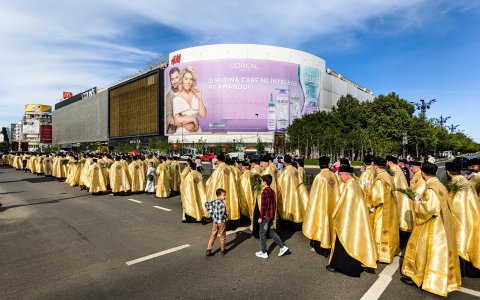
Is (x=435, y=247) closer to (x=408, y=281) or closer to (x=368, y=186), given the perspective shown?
(x=408, y=281)

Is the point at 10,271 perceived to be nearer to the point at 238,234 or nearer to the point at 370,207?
the point at 238,234

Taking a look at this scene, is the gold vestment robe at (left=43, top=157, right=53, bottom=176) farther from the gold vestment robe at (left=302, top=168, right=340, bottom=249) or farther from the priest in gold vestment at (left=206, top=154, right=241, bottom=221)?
the gold vestment robe at (left=302, top=168, right=340, bottom=249)

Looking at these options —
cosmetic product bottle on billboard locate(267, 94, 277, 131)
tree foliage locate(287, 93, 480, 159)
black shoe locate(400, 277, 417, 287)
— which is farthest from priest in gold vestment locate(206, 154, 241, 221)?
cosmetic product bottle on billboard locate(267, 94, 277, 131)

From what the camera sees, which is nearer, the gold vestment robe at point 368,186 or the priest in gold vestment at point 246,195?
the gold vestment robe at point 368,186

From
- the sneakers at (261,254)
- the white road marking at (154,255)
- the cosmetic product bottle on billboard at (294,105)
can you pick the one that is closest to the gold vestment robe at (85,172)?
the white road marking at (154,255)

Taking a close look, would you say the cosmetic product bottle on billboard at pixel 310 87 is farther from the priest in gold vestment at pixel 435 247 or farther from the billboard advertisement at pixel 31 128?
the billboard advertisement at pixel 31 128

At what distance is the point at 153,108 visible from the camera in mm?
84812

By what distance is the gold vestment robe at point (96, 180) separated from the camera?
47.3 ft

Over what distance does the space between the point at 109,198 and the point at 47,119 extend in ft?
637

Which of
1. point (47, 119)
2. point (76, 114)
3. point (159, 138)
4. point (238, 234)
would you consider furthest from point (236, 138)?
point (47, 119)

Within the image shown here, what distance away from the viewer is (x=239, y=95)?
244 ft

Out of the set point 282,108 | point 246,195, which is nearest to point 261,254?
point 246,195

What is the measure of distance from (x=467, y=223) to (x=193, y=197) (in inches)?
256

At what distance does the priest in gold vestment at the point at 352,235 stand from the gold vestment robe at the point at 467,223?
5.20 feet
